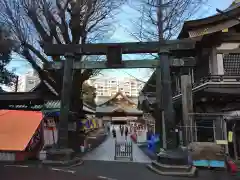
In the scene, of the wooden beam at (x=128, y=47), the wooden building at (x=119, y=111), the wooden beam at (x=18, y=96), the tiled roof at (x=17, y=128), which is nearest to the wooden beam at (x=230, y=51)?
the wooden beam at (x=128, y=47)

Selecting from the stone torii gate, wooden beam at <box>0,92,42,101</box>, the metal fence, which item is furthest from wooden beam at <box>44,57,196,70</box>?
wooden beam at <box>0,92,42,101</box>

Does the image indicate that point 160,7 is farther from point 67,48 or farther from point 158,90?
point 67,48

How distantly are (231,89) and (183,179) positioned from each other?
270 inches

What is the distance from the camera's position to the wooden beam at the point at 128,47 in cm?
1182

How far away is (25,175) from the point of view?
894 centimetres

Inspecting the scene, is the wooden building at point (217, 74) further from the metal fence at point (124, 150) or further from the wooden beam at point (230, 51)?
the metal fence at point (124, 150)

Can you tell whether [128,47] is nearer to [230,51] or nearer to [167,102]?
[167,102]

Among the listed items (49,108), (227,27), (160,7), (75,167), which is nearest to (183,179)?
(75,167)

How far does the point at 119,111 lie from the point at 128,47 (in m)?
31.8

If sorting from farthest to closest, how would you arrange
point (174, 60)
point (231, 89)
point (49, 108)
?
1. point (49, 108)
2. point (231, 89)
3. point (174, 60)

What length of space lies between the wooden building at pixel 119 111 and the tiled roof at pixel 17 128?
28.6 m

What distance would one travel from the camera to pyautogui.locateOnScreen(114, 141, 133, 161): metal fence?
13938 mm

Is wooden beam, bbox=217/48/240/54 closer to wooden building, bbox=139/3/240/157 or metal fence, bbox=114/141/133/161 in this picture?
wooden building, bbox=139/3/240/157

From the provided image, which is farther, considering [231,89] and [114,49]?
[231,89]
